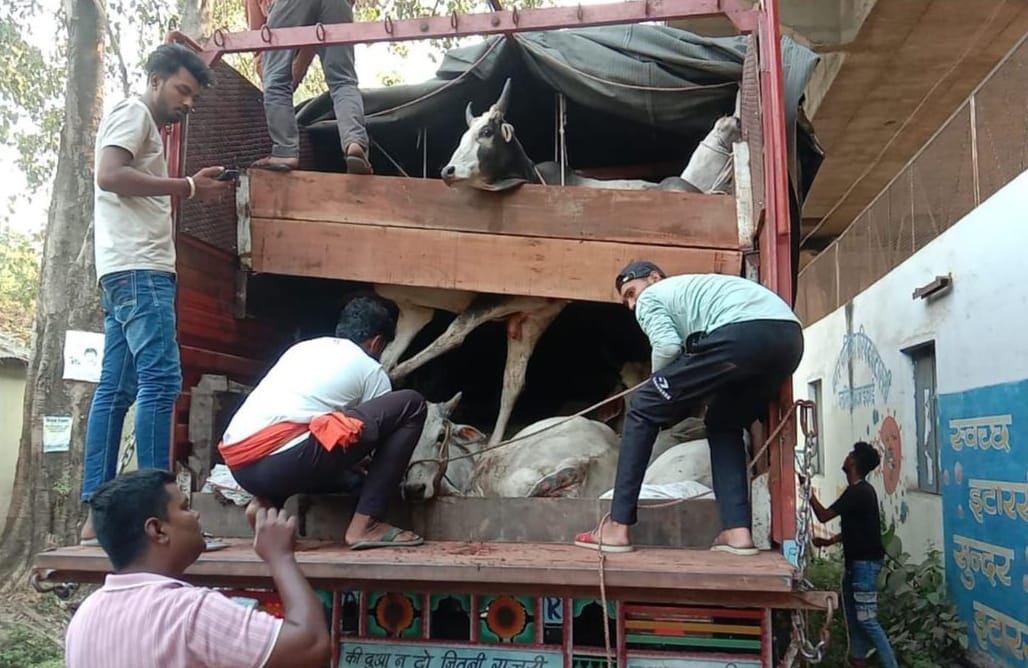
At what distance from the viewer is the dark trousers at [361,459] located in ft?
9.81

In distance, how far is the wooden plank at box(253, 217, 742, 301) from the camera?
3.89 metres

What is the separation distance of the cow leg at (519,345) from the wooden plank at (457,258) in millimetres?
597

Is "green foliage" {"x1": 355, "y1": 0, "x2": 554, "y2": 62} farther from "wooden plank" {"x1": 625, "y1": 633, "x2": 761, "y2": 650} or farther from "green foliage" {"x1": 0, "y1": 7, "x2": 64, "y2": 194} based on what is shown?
"wooden plank" {"x1": 625, "y1": 633, "x2": 761, "y2": 650}

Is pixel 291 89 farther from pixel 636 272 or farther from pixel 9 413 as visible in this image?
pixel 9 413

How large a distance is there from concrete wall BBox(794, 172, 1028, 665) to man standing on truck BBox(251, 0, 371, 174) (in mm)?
4011

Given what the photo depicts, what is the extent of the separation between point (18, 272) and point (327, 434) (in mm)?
16684

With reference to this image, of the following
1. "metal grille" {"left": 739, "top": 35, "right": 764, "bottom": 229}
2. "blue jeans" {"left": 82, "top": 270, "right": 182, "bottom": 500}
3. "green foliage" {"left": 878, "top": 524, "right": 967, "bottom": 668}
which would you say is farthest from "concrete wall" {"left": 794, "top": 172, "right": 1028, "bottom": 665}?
"blue jeans" {"left": 82, "top": 270, "right": 182, "bottom": 500}

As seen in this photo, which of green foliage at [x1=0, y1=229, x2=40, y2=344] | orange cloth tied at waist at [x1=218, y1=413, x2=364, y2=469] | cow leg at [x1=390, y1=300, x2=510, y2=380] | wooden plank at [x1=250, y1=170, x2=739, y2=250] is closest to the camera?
orange cloth tied at waist at [x1=218, y1=413, x2=364, y2=469]

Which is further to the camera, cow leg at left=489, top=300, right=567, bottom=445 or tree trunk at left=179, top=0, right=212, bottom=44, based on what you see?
tree trunk at left=179, top=0, right=212, bottom=44

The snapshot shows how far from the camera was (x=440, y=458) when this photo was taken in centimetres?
354

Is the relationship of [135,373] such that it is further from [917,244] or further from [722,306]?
[917,244]

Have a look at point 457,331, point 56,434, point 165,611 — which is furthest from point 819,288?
point 165,611

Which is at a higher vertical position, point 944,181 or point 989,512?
point 944,181

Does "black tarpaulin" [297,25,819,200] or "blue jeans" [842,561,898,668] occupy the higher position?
"black tarpaulin" [297,25,819,200]
